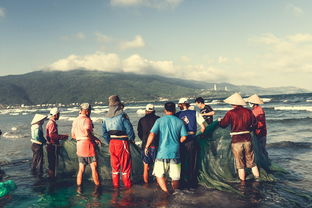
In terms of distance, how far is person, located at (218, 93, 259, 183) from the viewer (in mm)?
6102

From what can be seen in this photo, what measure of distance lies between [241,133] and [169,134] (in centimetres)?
192

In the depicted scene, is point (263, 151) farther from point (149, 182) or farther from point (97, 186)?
point (97, 186)

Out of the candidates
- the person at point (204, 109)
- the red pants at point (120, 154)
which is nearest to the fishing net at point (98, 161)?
the red pants at point (120, 154)

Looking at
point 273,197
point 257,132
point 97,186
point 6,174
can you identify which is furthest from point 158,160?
point 6,174

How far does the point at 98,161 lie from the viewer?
687 centimetres

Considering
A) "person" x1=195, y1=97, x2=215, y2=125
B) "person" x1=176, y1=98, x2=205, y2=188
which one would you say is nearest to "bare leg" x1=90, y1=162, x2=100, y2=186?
"person" x1=176, y1=98, x2=205, y2=188

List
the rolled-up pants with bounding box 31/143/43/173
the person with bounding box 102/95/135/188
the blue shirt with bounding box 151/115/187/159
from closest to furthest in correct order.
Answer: the blue shirt with bounding box 151/115/187/159
the person with bounding box 102/95/135/188
the rolled-up pants with bounding box 31/143/43/173

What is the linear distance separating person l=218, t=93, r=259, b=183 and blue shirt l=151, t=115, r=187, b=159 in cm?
134

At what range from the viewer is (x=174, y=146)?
5359 mm

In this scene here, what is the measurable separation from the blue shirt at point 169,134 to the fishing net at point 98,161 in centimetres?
152

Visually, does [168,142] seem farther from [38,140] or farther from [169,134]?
[38,140]

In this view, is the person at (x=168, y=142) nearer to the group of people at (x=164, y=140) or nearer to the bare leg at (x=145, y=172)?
the group of people at (x=164, y=140)

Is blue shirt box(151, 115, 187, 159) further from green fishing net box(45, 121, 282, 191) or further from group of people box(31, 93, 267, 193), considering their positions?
green fishing net box(45, 121, 282, 191)

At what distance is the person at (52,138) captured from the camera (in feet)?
23.1
